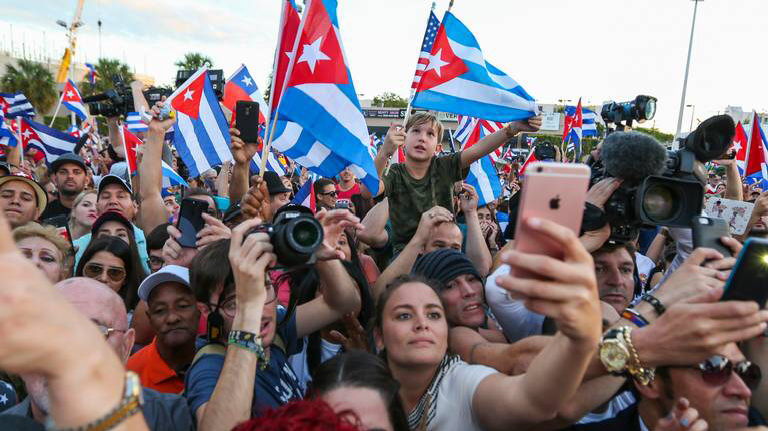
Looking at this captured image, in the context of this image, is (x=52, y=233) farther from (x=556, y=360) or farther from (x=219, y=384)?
(x=556, y=360)

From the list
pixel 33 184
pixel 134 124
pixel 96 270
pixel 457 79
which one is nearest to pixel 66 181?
pixel 33 184

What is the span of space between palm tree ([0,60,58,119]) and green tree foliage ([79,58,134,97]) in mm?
2211

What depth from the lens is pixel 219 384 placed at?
167 centimetres

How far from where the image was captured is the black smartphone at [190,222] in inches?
113

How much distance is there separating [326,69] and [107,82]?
4201 cm

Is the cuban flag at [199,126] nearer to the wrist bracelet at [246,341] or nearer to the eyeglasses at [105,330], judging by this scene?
the eyeglasses at [105,330]

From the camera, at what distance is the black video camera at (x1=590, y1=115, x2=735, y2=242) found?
5.90ft

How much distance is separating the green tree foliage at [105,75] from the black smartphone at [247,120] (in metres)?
38.6

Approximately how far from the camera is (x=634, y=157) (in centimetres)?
195

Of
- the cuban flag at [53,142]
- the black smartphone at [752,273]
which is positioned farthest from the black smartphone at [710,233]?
the cuban flag at [53,142]

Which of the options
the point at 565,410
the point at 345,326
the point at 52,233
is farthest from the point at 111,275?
the point at 565,410

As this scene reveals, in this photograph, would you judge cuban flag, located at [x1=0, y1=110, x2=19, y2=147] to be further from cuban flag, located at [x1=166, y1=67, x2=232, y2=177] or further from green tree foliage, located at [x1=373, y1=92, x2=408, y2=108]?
green tree foliage, located at [x1=373, y1=92, x2=408, y2=108]

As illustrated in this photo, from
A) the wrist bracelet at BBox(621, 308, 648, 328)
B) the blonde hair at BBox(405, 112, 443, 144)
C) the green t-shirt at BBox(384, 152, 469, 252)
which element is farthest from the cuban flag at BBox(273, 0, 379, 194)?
the wrist bracelet at BBox(621, 308, 648, 328)

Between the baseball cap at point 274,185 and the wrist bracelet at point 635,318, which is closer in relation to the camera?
the wrist bracelet at point 635,318
